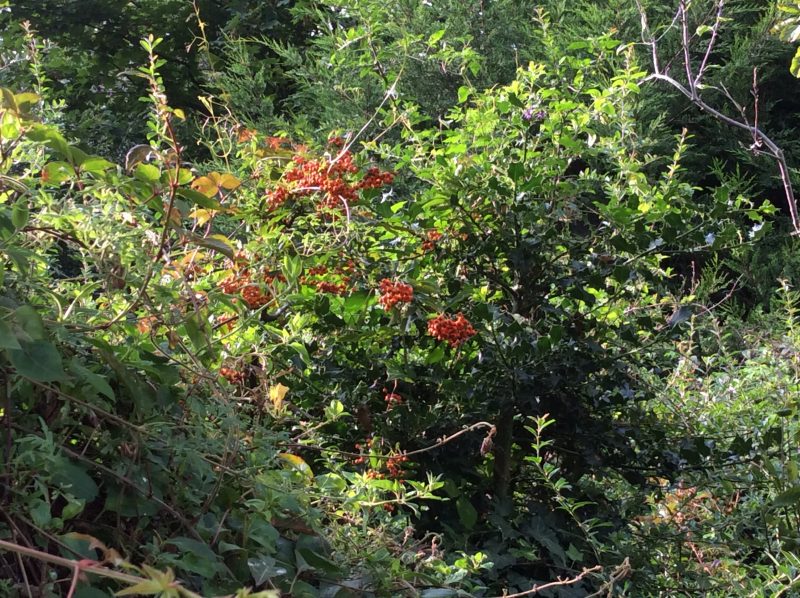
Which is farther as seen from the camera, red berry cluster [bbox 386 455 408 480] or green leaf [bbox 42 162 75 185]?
red berry cluster [bbox 386 455 408 480]

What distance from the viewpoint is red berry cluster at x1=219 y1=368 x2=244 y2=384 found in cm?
187

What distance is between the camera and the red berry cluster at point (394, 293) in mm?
2174

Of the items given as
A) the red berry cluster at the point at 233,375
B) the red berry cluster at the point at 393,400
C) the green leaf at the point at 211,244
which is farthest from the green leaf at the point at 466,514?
the green leaf at the point at 211,244

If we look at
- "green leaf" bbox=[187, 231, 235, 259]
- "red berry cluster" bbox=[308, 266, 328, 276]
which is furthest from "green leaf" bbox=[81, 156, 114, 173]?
"red berry cluster" bbox=[308, 266, 328, 276]

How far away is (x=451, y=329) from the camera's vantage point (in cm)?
222

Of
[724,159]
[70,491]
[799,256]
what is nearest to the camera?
[70,491]

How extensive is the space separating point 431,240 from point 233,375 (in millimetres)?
825

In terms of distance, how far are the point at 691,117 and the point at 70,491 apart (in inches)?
284

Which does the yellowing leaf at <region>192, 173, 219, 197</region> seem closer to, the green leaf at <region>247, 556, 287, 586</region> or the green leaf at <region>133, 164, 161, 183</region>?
the green leaf at <region>133, 164, 161, 183</region>

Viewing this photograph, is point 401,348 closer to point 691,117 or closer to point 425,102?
point 425,102

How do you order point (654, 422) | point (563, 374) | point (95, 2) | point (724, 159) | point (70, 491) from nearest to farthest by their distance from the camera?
1. point (70, 491)
2. point (563, 374)
3. point (654, 422)
4. point (95, 2)
5. point (724, 159)

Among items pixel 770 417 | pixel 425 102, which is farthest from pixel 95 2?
pixel 770 417

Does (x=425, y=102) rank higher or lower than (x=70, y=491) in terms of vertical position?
lower

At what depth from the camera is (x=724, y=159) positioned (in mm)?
7664
